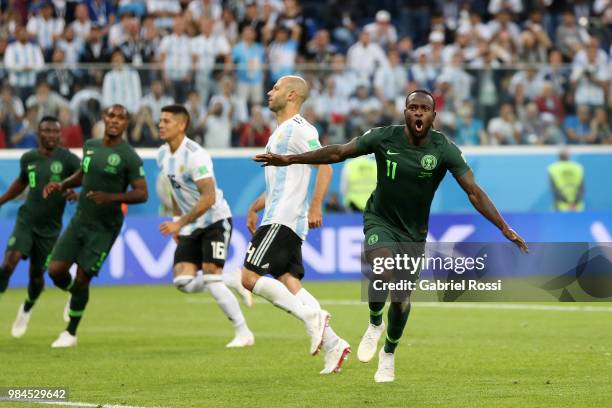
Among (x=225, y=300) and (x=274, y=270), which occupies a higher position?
(x=274, y=270)

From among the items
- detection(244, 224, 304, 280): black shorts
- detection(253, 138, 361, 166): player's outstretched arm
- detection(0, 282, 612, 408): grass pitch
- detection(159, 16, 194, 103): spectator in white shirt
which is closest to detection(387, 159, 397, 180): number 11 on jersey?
detection(253, 138, 361, 166): player's outstretched arm

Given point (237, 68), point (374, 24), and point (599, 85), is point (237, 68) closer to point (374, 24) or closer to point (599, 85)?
point (374, 24)

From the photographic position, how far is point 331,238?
22484 millimetres

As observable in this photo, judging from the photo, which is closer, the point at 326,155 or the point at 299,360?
the point at 326,155

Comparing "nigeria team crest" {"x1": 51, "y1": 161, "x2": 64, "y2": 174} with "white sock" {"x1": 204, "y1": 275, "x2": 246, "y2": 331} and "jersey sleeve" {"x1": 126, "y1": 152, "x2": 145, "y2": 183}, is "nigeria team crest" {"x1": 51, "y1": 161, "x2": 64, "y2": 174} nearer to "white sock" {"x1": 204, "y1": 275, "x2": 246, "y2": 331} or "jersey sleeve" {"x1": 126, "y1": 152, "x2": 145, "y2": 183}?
"jersey sleeve" {"x1": 126, "y1": 152, "x2": 145, "y2": 183}

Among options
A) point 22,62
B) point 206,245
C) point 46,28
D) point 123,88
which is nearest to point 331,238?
point 123,88

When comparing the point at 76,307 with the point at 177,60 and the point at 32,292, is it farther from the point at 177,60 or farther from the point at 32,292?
the point at 177,60

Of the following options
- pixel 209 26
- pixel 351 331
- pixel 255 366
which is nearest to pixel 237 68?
pixel 209 26

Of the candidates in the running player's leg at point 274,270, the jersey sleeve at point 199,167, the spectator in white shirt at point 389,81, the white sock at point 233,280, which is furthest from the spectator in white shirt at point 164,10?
the running player's leg at point 274,270

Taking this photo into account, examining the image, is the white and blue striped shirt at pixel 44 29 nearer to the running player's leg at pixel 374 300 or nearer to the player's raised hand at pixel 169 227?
the player's raised hand at pixel 169 227

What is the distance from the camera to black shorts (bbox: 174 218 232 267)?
1353 centimetres

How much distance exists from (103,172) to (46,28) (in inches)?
458

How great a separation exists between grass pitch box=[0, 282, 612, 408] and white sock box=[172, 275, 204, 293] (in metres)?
0.60

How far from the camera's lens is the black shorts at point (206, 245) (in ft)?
44.4
